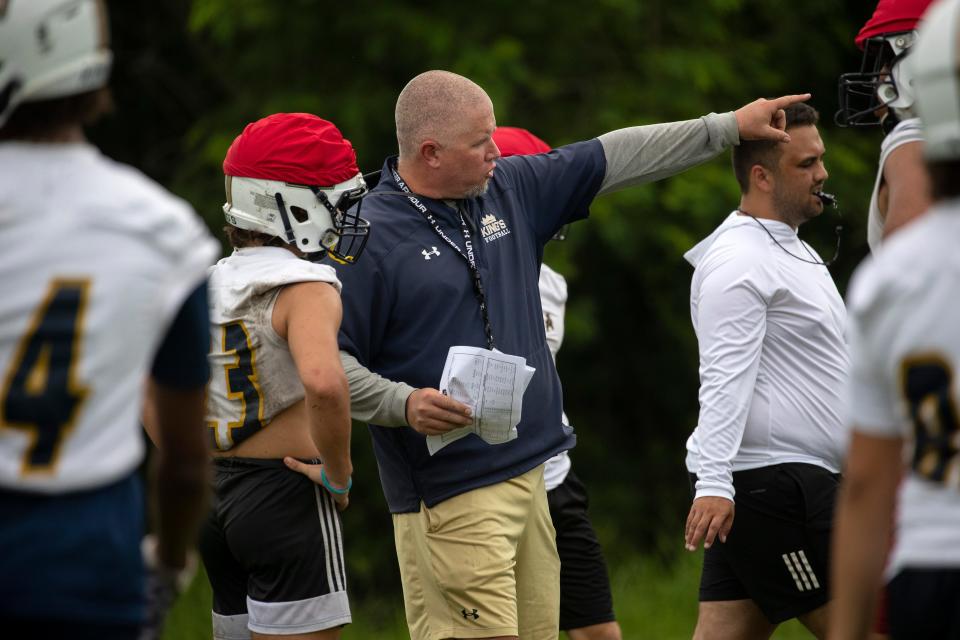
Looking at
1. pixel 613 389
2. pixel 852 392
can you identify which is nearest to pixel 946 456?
pixel 852 392

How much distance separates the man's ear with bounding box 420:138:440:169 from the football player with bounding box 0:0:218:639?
237 centimetres

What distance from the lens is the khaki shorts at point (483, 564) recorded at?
15.9 feet

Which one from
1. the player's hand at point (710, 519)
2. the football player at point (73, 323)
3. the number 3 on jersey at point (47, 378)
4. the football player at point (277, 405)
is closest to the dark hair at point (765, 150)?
the player's hand at point (710, 519)

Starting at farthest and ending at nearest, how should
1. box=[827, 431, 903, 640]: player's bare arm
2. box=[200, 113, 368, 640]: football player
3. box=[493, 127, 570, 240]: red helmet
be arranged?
box=[493, 127, 570, 240]: red helmet → box=[200, 113, 368, 640]: football player → box=[827, 431, 903, 640]: player's bare arm

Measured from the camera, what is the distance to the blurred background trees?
35.8 ft

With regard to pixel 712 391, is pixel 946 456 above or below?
above

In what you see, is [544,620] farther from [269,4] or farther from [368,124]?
[269,4]

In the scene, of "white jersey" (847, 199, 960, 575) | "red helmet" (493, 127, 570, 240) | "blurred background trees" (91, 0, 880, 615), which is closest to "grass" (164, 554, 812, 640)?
"blurred background trees" (91, 0, 880, 615)

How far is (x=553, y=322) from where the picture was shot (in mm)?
6180

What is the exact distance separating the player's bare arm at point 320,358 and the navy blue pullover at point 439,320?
530 mm

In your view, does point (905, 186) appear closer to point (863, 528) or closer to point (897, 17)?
point (897, 17)

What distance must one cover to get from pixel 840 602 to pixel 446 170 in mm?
2764

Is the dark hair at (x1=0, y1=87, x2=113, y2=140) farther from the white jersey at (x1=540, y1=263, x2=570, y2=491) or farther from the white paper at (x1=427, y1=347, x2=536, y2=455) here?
the white jersey at (x1=540, y1=263, x2=570, y2=491)

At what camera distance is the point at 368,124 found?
10898mm
